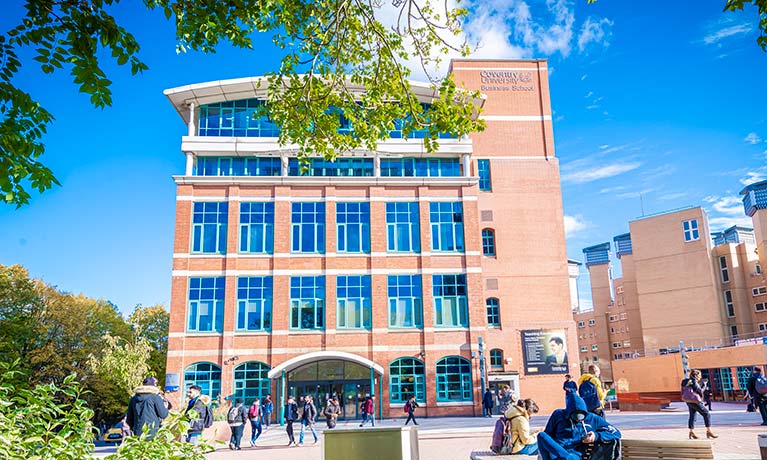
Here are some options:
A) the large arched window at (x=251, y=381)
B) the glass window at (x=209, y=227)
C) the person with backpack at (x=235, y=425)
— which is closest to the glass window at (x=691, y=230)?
the large arched window at (x=251, y=381)

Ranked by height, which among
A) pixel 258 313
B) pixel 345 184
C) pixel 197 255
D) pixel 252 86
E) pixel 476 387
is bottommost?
pixel 476 387

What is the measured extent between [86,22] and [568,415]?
7.02 metres

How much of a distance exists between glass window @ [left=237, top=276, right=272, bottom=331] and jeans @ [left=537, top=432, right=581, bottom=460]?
26.5 meters

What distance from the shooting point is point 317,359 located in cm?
3198

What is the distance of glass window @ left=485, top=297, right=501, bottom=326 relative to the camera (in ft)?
119

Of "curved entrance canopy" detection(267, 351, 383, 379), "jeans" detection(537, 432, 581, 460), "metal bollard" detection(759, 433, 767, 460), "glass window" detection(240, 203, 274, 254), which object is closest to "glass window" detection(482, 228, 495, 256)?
"curved entrance canopy" detection(267, 351, 383, 379)

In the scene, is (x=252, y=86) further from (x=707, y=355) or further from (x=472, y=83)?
(x=707, y=355)

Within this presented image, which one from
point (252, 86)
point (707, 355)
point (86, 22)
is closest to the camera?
point (86, 22)

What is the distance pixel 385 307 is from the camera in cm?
3288

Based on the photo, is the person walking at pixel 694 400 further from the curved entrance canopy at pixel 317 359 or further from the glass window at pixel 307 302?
the glass window at pixel 307 302

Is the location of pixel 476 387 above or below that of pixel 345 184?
below

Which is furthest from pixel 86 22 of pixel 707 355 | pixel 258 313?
pixel 707 355

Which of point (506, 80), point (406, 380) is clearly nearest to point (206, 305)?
point (406, 380)

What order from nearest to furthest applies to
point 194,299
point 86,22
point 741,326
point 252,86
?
point 86,22
point 194,299
point 252,86
point 741,326
